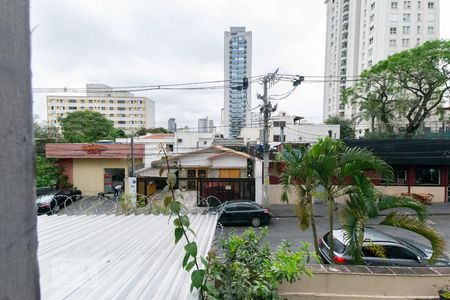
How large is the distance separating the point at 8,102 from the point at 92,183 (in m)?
22.1

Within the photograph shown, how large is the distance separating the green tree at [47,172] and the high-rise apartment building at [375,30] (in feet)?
137

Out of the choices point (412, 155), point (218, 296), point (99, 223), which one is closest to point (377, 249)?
point (218, 296)

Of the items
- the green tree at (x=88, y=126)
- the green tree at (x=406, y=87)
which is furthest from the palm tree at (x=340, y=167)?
the green tree at (x=88, y=126)

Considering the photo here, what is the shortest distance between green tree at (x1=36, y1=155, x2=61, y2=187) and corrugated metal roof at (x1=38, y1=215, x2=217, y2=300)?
16.9 meters

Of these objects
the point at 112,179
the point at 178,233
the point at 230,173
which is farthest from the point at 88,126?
the point at 178,233

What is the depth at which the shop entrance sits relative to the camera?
20.5 metres

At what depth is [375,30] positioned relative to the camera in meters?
51.2

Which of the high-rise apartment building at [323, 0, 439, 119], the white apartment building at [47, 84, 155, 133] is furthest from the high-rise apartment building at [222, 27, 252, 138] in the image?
the white apartment building at [47, 84, 155, 133]

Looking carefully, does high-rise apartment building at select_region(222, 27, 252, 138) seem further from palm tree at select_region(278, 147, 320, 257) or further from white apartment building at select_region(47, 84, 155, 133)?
palm tree at select_region(278, 147, 320, 257)

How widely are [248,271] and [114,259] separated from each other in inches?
58.2

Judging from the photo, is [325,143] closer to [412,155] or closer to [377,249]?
[377,249]

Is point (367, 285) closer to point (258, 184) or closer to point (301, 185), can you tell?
point (301, 185)

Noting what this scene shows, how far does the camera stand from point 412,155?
1659 cm

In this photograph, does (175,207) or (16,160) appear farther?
(175,207)
